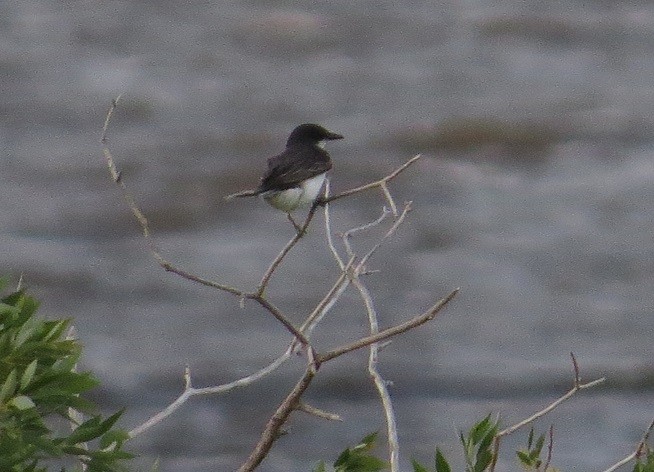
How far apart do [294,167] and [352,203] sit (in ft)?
21.2

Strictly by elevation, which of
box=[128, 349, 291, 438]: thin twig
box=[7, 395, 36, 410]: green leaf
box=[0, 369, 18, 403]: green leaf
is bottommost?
box=[128, 349, 291, 438]: thin twig

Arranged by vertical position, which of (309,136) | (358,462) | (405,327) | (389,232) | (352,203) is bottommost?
(352,203)

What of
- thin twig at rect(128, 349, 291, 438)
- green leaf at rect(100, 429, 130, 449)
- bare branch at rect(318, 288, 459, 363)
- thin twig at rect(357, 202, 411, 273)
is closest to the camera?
bare branch at rect(318, 288, 459, 363)

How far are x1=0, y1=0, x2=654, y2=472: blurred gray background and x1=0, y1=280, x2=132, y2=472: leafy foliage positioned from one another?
4697 millimetres

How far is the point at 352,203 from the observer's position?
12914mm

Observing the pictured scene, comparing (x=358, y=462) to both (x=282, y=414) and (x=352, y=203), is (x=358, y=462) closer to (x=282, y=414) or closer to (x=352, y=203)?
(x=282, y=414)

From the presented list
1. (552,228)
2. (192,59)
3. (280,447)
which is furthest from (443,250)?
(192,59)

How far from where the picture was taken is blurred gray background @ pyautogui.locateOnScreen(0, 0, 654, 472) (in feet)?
32.7

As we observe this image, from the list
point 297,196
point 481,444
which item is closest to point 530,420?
point 481,444

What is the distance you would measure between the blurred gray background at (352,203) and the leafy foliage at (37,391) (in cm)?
470

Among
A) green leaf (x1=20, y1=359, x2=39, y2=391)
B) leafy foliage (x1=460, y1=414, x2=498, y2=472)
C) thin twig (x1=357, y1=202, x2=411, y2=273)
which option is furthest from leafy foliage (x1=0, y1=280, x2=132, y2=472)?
thin twig (x1=357, y1=202, x2=411, y2=273)

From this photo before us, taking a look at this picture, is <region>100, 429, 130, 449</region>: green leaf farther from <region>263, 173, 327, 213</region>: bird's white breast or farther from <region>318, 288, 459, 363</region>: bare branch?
<region>263, 173, 327, 213</region>: bird's white breast

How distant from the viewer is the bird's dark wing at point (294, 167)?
629cm

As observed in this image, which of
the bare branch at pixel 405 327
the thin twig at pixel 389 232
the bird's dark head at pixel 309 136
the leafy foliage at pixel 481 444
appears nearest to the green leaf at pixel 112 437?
the bare branch at pixel 405 327
